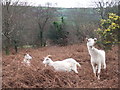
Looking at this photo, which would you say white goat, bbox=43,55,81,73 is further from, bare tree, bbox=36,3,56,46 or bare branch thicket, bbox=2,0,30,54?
bare tree, bbox=36,3,56,46

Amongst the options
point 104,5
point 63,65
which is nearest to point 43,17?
point 104,5

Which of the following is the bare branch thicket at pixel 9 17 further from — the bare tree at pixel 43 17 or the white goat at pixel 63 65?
the white goat at pixel 63 65

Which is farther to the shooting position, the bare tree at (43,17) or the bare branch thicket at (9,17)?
the bare tree at (43,17)

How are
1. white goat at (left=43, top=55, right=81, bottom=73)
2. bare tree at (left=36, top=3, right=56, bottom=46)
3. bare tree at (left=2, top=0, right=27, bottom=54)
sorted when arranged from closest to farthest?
white goat at (left=43, top=55, right=81, bottom=73)
bare tree at (left=2, top=0, right=27, bottom=54)
bare tree at (left=36, top=3, right=56, bottom=46)

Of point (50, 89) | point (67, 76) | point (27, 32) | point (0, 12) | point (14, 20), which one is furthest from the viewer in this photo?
point (27, 32)

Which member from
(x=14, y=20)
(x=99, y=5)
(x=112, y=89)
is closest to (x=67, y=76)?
(x=112, y=89)

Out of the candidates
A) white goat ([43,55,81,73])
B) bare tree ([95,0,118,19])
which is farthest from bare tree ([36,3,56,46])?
white goat ([43,55,81,73])

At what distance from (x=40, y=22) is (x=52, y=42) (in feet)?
11.5

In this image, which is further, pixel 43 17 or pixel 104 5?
pixel 43 17

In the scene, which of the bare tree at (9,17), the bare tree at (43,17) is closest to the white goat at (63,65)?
the bare tree at (9,17)

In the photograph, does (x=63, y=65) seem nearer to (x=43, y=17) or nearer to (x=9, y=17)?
(x=9, y=17)

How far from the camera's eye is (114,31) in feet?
14.2

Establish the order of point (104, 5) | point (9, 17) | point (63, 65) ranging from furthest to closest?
point (104, 5), point (9, 17), point (63, 65)

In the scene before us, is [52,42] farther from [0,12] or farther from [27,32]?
[0,12]
